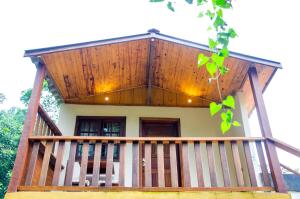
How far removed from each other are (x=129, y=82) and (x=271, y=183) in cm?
363

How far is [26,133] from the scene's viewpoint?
144 inches

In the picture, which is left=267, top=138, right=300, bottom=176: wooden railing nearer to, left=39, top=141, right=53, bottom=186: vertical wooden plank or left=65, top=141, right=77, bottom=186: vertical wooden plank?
left=65, top=141, right=77, bottom=186: vertical wooden plank

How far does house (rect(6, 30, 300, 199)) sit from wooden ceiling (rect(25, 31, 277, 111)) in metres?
0.02

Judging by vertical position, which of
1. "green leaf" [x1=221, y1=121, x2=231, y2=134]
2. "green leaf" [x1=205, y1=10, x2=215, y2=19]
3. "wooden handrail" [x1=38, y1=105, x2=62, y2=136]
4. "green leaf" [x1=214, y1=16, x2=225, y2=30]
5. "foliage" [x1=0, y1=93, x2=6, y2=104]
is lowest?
"green leaf" [x1=221, y1=121, x2=231, y2=134]

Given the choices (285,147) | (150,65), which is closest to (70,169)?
(150,65)

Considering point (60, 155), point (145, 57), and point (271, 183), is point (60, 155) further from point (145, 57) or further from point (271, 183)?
point (271, 183)

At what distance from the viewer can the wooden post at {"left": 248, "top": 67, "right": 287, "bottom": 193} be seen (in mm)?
3537

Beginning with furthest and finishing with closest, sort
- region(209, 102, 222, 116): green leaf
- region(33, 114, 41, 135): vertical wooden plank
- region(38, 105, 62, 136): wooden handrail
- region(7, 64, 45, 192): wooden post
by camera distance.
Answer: region(38, 105, 62, 136): wooden handrail, region(33, 114, 41, 135): vertical wooden plank, region(7, 64, 45, 192): wooden post, region(209, 102, 222, 116): green leaf

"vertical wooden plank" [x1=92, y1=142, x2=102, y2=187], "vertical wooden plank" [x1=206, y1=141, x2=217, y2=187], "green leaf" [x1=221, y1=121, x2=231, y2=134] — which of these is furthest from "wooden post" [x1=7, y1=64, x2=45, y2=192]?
"green leaf" [x1=221, y1=121, x2=231, y2=134]

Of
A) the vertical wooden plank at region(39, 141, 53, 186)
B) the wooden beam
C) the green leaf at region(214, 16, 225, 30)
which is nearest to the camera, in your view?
the green leaf at region(214, 16, 225, 30)

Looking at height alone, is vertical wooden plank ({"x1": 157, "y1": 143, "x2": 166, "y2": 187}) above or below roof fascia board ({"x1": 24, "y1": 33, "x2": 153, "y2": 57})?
below

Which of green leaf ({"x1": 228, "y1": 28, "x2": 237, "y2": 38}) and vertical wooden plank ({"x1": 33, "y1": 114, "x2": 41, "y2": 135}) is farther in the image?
vertical wooden plank ({"x1": 33, "y1": 114, "x2": 41, "y2": 135})

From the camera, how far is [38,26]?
17391 millimetres

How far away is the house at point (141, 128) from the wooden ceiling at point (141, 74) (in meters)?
0.02
